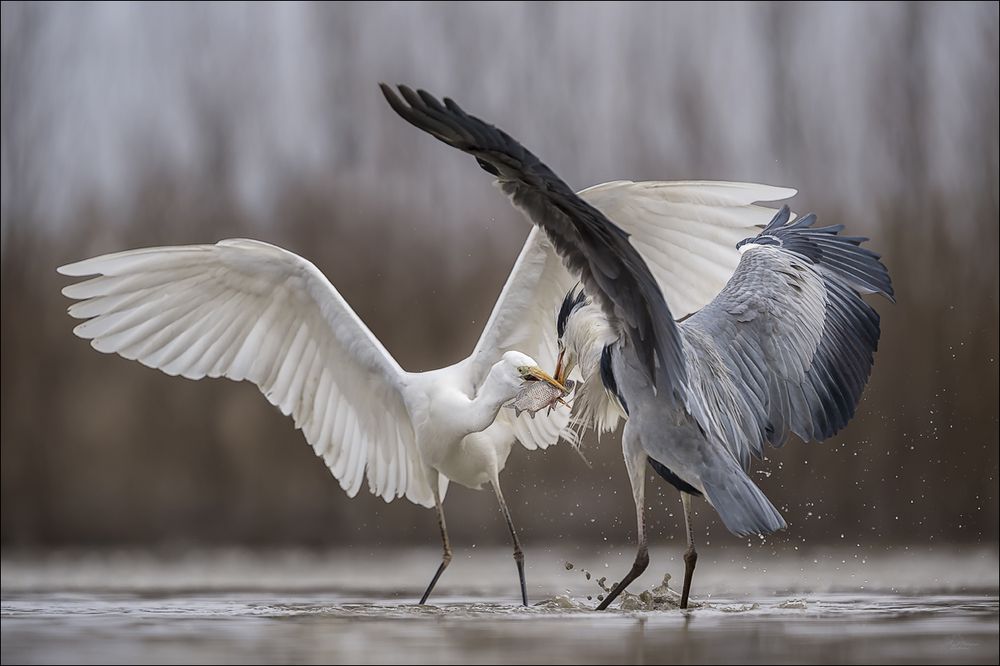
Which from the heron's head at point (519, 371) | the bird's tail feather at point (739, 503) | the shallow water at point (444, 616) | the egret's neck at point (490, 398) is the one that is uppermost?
the heron's head at point (519, 371)

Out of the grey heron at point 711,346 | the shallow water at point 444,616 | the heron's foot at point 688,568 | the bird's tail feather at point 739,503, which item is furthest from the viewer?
the heron's foot at point 688,568

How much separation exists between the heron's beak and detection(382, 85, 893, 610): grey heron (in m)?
0.03

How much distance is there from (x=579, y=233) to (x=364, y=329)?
0.98m

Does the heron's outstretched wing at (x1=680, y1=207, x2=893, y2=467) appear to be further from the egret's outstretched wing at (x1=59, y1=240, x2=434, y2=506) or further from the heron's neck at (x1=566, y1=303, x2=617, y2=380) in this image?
the egret's outstretched wing at (x1=59, y1=240, x2=434, y2=506)

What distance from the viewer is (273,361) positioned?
289cm

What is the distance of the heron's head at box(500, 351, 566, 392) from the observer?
8.39 ft

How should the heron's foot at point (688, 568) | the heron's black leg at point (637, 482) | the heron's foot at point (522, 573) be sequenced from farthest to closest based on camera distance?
1. the heron's foot at point (522, 573)
2. the heron's foot at point (688, 568)
3. the heron's black leg at point (637, 482)

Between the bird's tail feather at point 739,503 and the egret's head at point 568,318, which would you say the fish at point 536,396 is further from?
the bird's tail feather at point 739,503

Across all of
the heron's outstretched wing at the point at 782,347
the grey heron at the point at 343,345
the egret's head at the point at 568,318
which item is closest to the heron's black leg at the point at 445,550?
the grey heron at the point at 343,345

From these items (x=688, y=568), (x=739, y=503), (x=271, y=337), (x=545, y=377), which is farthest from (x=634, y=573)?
(x=271, y=337)

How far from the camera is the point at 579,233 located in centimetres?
188

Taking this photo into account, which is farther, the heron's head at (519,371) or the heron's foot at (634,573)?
the heron's head at (519,371)

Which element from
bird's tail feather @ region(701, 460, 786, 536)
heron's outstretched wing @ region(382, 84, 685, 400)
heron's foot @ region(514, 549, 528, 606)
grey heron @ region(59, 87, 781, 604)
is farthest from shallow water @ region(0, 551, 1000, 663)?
heron's outstretched wing @ region(382, 84, 685, 400)

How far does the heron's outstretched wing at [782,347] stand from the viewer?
2.30m
